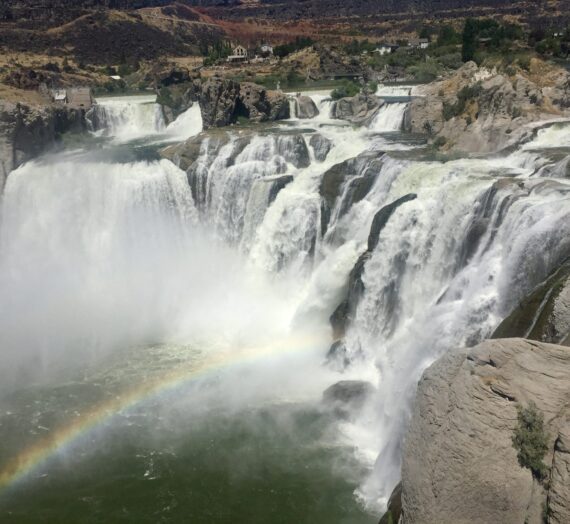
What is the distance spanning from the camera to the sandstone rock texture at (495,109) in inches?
907

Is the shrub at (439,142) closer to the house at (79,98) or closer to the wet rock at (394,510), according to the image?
the wet rock at (394,510)

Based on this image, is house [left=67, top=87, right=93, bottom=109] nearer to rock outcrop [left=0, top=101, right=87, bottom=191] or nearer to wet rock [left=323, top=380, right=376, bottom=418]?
rock outcrop [left=0, top=101, right=87, bottom=191]

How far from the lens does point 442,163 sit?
21188mm

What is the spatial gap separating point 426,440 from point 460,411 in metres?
0.77

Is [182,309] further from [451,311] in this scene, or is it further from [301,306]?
[451,311]

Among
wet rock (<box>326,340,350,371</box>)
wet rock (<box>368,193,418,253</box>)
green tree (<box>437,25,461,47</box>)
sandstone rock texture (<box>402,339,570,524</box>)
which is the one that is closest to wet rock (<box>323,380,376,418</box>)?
wet rock (<box>326,340,350,371</box>)

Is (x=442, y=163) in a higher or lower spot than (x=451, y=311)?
higher

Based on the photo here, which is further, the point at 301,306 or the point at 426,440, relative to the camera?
the point at 301,306

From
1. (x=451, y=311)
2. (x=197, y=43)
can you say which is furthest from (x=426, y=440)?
(x=197, y=43)

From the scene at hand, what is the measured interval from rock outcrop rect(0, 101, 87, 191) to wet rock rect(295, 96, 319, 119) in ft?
44.4

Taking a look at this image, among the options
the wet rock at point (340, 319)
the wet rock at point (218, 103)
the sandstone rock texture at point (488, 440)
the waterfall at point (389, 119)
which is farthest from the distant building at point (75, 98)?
the sandstone rock texture at point (488, 440)

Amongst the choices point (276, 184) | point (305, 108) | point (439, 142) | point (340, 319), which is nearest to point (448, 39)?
point (305, 108)

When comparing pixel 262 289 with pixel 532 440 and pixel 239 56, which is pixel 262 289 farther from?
pixel 239 56

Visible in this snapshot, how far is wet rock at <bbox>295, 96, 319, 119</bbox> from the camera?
36188mm
